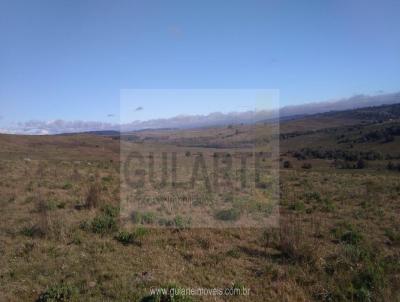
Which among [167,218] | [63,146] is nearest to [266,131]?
[63,146]

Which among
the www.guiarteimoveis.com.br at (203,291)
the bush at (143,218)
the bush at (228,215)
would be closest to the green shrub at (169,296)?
the www.guiarteimoveis.com.br at (203,291)

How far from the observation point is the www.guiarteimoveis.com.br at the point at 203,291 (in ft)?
18.1

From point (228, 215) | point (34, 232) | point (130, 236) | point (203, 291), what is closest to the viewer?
point (203, 291)

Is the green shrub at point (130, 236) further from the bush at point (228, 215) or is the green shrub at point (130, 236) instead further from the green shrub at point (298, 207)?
the green shrub at point (298, 207)

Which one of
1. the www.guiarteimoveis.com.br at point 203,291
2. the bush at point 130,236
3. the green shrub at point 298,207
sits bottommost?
the green shrub at point 298,207

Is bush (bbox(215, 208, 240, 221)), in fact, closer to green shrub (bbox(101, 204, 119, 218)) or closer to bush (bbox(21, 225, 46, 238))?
green shrub (bbox(101, 204, 119, 218))

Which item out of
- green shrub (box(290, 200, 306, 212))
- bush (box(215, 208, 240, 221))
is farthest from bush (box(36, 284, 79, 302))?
green shrub (box(290, 200, 306, 212))

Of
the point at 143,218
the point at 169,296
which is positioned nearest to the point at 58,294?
the point at 169,296

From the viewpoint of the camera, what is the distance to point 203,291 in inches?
228

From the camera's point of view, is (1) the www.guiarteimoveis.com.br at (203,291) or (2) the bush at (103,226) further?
(2) the bush at (103,226)

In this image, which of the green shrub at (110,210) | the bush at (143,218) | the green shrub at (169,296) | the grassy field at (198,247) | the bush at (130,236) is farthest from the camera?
the green shrub at (110,210)

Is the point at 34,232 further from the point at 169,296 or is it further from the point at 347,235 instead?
the point at 347,235

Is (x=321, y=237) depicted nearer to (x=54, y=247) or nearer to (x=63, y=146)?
(x=54, y=247)

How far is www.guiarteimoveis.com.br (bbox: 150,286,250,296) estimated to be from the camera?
217 inches
